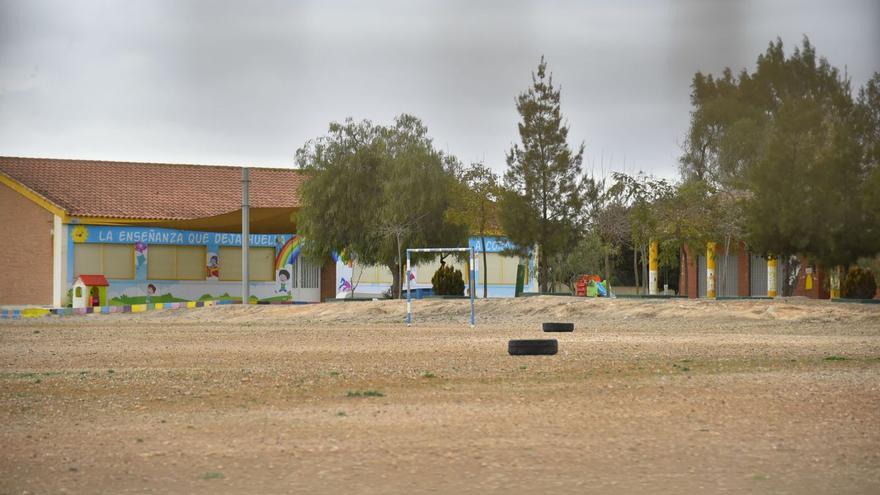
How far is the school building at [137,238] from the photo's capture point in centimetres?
4441

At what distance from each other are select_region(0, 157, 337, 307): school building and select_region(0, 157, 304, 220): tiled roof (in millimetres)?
57

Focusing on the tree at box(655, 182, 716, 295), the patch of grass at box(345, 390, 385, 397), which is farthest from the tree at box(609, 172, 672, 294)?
the patch of grass at box(345, 390, 385, 397)

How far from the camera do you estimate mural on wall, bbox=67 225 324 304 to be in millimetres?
44719

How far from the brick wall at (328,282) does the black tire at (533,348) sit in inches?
1322

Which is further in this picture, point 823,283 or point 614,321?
point 823,283

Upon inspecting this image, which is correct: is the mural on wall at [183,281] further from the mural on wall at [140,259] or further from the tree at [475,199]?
the tree at [475,199]

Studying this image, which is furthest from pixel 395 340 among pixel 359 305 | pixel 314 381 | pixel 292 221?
pixel 292 221

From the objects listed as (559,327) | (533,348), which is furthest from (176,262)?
(533,348)

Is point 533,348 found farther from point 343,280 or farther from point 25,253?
point 343,280

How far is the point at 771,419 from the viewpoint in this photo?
385 inches

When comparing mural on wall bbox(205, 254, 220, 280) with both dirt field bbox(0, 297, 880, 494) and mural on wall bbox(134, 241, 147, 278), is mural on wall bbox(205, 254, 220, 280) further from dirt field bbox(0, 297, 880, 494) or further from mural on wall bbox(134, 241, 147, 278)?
dirt field bbox(0, 297, 880, 494)

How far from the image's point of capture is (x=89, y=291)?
42.2m

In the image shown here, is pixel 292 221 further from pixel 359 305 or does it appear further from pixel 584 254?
pixel 584 254

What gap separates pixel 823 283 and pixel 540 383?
33.8m
